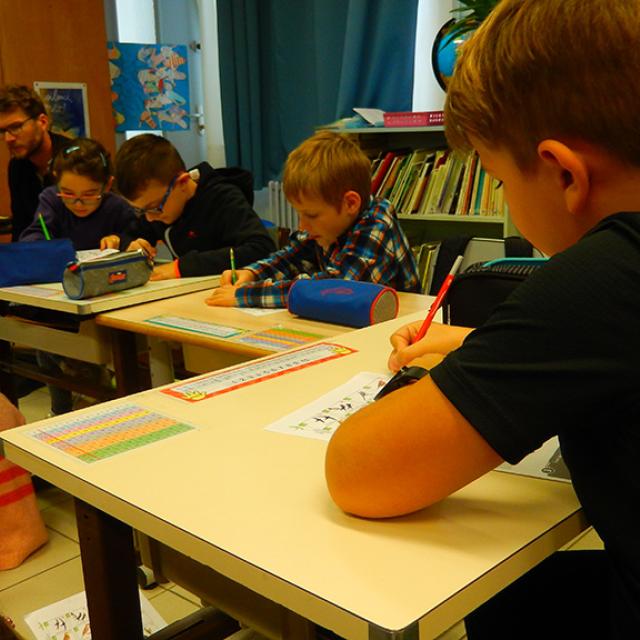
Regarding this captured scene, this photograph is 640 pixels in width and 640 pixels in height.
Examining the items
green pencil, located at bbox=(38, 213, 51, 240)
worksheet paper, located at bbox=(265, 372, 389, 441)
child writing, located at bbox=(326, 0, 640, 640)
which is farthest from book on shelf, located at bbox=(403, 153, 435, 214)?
child writing, located at bbox=(326, 0, 640, 640)

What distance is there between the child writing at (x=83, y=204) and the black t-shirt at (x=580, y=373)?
2.20 m

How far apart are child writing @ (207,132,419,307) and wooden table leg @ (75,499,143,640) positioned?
109cm

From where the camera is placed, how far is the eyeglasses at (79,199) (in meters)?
2.71

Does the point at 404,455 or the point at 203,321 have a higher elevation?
the point at 404,455

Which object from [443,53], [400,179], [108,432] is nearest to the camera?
[108,432]

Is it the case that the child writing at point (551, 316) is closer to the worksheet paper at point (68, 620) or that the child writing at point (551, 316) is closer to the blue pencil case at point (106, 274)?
the worksheet paper at point (68, 620)

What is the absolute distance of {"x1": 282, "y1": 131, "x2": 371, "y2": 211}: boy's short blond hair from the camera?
77.6 inches

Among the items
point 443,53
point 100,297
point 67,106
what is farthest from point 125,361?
point 67,106

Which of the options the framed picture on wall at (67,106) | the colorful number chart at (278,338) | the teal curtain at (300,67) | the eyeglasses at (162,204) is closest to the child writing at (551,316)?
the colorful number chart at (278,338)

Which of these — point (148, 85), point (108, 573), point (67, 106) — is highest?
point (148, 85)

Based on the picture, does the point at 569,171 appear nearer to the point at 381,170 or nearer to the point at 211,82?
the point at 381,170

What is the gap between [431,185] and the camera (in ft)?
11.3

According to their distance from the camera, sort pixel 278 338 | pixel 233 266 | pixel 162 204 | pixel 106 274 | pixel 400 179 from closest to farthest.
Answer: pixel 278 338 → pixel 106 274 → pixel 233 266 → pixel 162 204 → pixel 400 179

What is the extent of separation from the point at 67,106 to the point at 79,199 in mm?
1461
